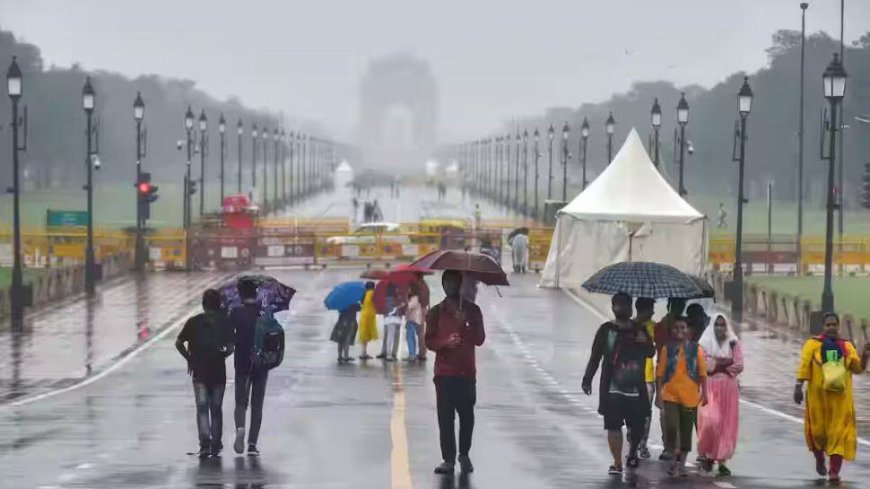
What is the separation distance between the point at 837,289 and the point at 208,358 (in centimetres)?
4515

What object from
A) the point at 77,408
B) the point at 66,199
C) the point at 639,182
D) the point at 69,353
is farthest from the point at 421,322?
the point at 66,199

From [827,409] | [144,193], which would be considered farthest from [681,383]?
[144,193]

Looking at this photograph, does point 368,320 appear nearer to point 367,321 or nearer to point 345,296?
point 367,321

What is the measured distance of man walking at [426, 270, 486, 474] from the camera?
18.6m

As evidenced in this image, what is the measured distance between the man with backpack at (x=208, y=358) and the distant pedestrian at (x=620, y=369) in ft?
12.6

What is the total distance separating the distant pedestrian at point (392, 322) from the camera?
35281mm

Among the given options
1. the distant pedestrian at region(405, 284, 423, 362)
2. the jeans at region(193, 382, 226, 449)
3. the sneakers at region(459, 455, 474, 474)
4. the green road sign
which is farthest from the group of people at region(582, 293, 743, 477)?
the green road sign

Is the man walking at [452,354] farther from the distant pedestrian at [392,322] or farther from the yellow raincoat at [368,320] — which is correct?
the yellow raincoat at [368,320]

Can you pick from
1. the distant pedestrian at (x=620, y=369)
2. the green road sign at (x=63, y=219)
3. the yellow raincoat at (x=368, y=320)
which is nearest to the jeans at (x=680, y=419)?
the distant pedestrian at (x=620, y=369)

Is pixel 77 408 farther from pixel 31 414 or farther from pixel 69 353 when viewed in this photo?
pixel 69 353

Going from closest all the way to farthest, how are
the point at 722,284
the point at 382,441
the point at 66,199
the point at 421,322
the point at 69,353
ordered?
the point at 382,441
the point at 421,322
the point at 69,353
the point at 722,284
the point at 66,199

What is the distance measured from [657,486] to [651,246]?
1270 inches

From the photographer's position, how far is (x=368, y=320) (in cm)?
3606

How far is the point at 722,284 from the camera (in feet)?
190
